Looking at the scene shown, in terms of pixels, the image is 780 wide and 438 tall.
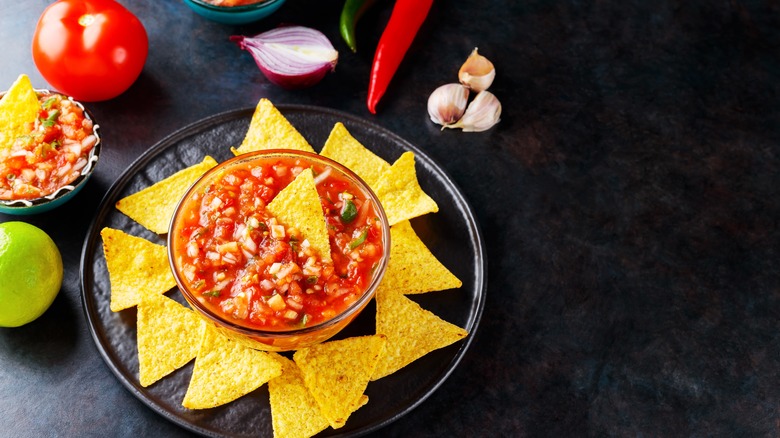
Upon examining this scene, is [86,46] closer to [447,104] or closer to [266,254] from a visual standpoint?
[266,254]

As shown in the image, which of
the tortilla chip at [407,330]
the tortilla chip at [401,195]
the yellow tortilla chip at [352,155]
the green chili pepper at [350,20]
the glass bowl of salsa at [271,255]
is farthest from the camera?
the green chili pepper at [350,20]

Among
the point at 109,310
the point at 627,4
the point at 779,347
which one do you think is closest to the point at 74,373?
the point at 109,310

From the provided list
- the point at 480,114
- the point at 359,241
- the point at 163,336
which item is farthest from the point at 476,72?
the point at 163,336

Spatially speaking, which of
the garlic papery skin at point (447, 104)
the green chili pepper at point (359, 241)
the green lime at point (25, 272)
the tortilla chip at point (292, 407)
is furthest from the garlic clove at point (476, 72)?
the green lime at point (25, 272)

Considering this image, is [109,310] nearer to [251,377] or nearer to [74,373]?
[74,373]

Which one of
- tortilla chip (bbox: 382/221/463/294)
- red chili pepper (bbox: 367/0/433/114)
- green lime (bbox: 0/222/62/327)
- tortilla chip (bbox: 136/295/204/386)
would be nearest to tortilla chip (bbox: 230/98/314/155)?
red chili pepper (bbox: 367/0/433/114)

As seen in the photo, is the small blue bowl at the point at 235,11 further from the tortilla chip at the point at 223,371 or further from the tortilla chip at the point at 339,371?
the tortilla chip at the point at 339,371
